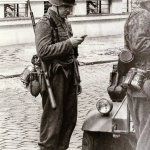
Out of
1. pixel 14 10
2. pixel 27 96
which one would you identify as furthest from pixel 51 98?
pixel 14 10

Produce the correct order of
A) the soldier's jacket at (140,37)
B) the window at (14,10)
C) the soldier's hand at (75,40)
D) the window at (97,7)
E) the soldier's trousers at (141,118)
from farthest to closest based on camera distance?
the window at (97,7) < the window at (14,10) < the soldier's hand at (75,40) < the soldier's jacket at (140,37) < the soldier's trousers at (141,118)

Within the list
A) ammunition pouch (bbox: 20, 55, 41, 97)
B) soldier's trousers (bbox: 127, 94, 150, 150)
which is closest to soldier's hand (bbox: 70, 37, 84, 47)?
ammunition pouch (bbox: 20, 55, 41, 97)

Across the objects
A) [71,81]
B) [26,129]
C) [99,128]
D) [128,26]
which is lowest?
[26,129]

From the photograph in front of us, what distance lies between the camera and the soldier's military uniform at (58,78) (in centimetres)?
610

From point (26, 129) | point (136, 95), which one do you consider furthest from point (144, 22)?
point (26, 129)

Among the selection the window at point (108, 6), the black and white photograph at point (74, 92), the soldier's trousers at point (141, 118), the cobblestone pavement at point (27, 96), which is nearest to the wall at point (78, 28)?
the cobblestone pavement at point (27, 96)

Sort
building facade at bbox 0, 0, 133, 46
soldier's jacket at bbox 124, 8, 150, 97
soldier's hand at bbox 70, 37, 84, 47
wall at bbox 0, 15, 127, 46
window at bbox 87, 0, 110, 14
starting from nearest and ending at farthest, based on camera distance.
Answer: soldier's jacket at bbox 124, 8, 150, 97 → soldier's hand at bbox 70, 37, 84, 47 → wall at bbox 0, 15, 127, 46 → building facade at bbox 0, 0, 133, 46 → window at bbox 87, 0, 110, 14

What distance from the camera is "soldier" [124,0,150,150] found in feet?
17.4

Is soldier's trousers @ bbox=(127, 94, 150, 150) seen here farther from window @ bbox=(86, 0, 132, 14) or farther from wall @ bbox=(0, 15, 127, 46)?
window @ bbox=(86, 0, 132, 14)

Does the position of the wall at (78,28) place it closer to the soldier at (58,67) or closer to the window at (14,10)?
the window at (14,10)

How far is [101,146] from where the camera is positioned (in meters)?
6.36

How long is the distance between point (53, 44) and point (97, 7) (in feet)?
60.4

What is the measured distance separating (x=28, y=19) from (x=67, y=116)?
46.2 feet

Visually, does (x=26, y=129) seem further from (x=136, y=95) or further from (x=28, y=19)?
(x=28, y=19)
